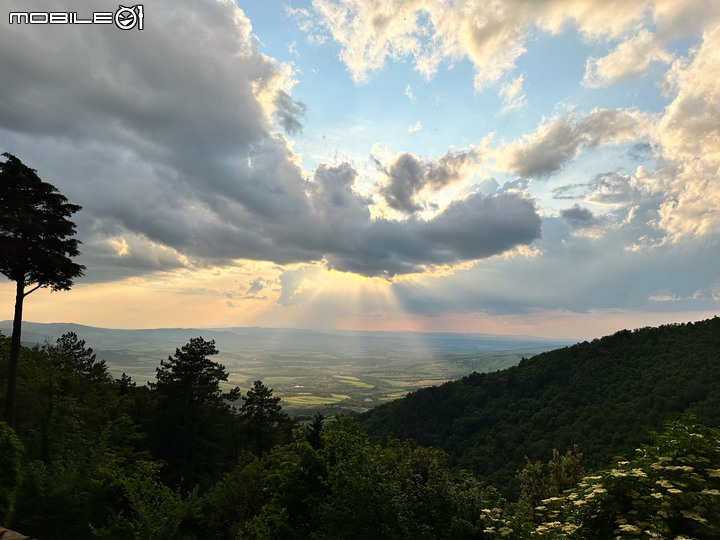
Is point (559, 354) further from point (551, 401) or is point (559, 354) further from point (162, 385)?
point (162, 385)

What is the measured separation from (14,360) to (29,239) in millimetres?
8189

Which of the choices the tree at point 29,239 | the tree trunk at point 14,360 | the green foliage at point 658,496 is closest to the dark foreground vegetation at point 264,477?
the green foliage at point 658,496

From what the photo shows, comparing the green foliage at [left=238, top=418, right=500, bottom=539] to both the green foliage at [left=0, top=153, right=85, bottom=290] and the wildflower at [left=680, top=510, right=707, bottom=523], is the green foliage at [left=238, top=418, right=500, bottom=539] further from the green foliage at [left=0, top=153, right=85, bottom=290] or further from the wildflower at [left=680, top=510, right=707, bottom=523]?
the green foliage at [left=0, top=153, right=85, bottom=290]

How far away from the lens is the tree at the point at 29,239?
23281 mm

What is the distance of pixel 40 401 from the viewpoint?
26.4m

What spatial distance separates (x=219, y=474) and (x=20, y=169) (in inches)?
1308

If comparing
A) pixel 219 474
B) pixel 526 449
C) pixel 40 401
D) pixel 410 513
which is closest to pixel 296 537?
pixel 410 513

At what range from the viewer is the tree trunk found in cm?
2323

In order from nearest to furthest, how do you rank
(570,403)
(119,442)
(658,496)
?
(658,496) → (119,442) → (570,403)

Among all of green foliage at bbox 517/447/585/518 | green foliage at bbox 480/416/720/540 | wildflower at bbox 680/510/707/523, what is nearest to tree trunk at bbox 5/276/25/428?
green foliage at bbox 480/416/720/540

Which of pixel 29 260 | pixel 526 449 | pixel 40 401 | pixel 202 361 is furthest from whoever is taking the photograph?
pixel 526 449

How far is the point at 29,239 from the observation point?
24.0 metres

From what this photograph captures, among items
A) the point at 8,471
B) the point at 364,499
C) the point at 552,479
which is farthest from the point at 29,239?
the point at 552,479

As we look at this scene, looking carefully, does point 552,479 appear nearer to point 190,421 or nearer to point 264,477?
point 264,477
